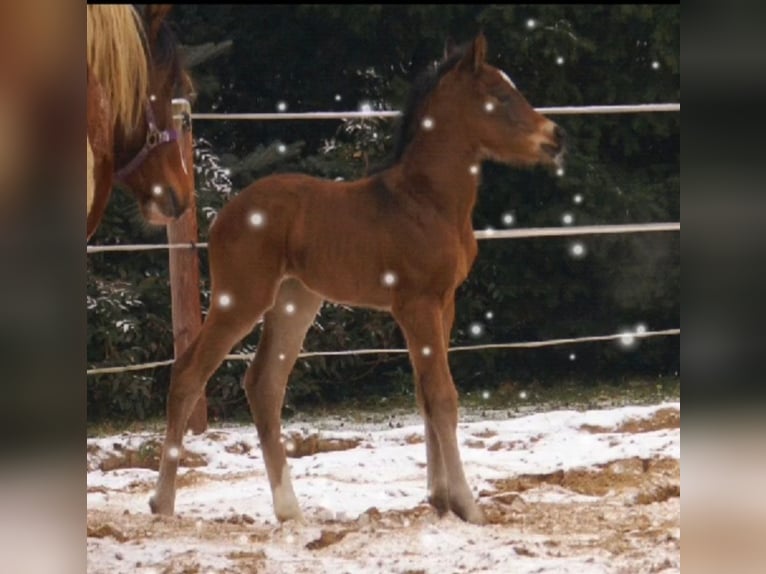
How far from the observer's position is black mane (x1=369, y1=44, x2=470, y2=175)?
231 cm

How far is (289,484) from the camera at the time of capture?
7.82 feet

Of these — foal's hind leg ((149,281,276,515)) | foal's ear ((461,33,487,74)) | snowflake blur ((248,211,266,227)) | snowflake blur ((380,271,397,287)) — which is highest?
foal's ear ((461,33,487,74))

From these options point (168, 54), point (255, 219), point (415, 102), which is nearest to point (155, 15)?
point (168, 54)

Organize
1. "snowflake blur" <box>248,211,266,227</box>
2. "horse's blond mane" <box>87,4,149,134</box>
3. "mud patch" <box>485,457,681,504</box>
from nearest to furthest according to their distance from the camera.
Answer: "horse's blond mane" <box>87,4,149,134</box> < "snowflake blur" <box>248,211,266,227</box> < "mud patch" <box>485,457,681,504</box>

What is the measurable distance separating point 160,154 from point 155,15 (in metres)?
0.30

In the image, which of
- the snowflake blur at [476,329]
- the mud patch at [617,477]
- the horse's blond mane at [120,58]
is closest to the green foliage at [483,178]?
the snowflake blur at [476,329]

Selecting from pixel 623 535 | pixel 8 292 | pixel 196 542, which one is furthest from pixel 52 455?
pixel 623 535

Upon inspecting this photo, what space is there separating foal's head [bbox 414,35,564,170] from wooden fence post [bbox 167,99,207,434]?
0.53 m

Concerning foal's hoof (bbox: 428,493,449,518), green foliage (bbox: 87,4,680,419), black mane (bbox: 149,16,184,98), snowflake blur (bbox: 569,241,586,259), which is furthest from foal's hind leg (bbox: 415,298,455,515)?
black mane (bbox: 149,16,184,98)

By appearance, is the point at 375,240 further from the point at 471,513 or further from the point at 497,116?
the point at 471,513

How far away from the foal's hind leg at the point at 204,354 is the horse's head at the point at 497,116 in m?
0.57

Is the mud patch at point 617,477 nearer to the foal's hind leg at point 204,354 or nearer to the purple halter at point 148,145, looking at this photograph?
the foal's hind leg at point 204,354

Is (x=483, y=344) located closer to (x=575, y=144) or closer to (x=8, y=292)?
(x=575, y=144)

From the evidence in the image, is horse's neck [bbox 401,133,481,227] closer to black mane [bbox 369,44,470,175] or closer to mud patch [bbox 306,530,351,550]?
black mane [bbox 369,44,470,175]
